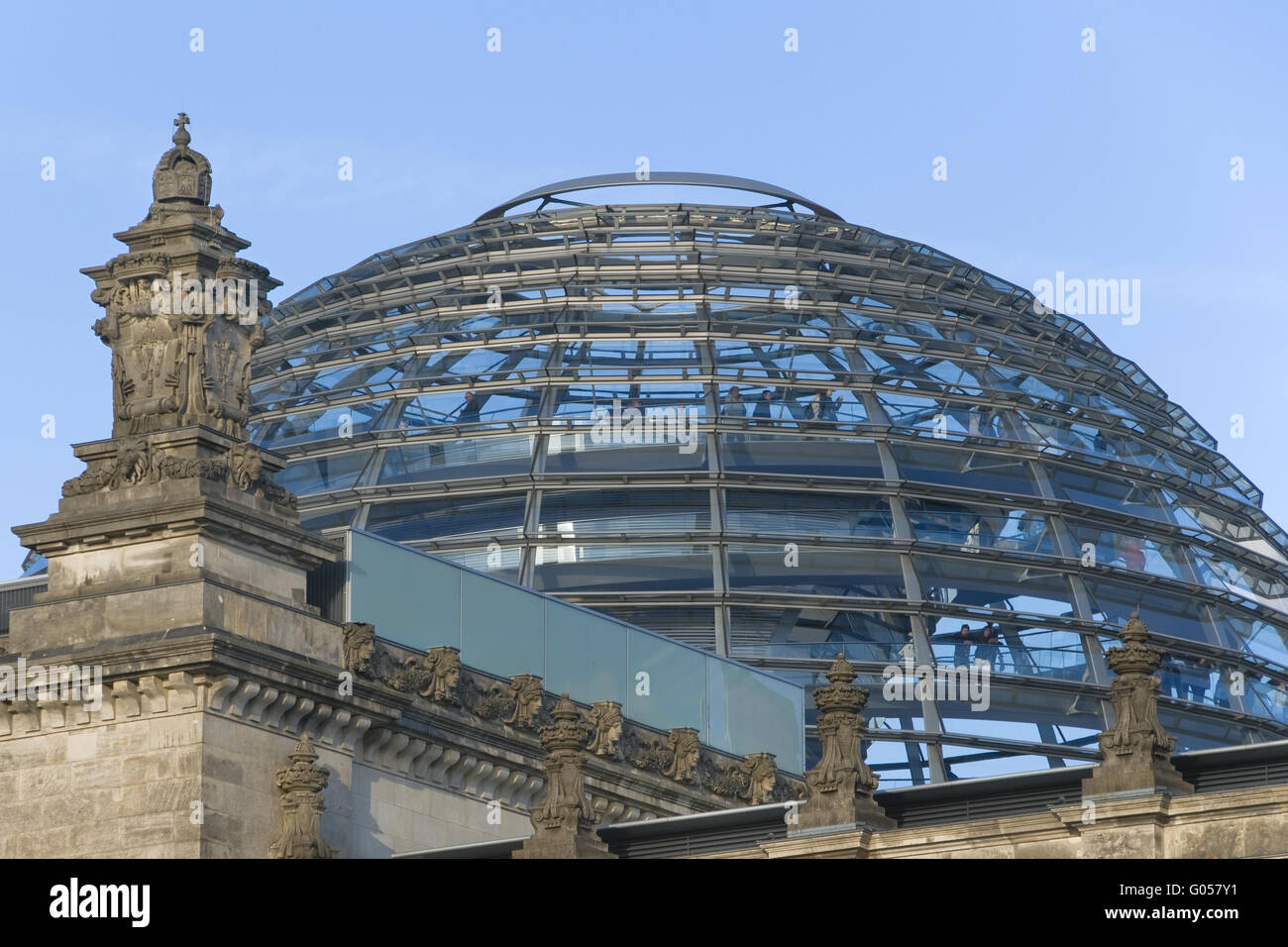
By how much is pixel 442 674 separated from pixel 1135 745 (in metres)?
12.3

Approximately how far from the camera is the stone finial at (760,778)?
162 ft

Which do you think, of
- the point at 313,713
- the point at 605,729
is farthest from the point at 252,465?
the point at 605,729

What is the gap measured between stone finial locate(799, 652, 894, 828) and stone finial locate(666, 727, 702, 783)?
11102mm

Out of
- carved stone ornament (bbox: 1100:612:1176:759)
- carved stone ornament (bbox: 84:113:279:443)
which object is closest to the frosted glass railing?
carved stone ornament (bbox: 84:113:279:443)

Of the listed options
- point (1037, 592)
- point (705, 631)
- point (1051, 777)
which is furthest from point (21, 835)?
point (1037, 592)

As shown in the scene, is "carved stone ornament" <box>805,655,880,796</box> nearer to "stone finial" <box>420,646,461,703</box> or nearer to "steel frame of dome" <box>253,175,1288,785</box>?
"stone finial" <box>420,646,461,703</box>

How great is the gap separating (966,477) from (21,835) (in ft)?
105

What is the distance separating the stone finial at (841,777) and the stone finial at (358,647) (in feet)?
25.0

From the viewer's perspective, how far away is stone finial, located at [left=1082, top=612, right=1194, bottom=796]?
3444 cm
